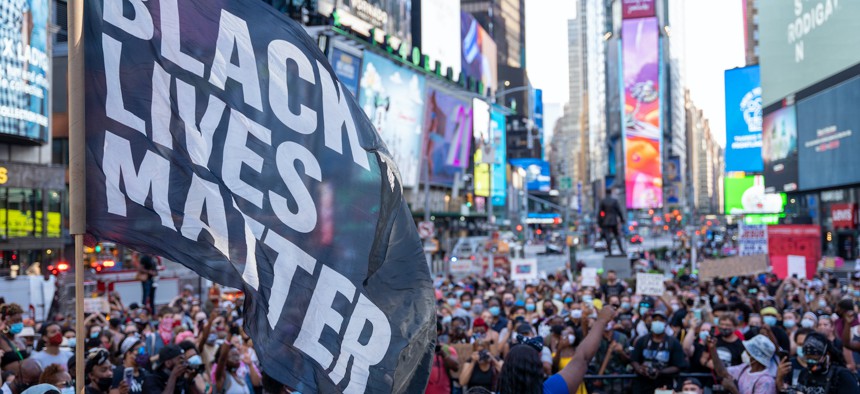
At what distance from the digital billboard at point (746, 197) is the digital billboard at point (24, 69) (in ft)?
174

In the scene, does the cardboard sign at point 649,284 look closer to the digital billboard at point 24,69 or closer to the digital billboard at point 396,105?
the digital billboard at point 24,69

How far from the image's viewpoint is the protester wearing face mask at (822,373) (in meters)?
6.92

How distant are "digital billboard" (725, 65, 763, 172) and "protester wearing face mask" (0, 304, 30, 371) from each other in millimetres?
63317

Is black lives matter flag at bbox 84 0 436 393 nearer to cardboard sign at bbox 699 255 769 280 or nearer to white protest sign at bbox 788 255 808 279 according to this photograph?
cardboard sign at bbox 699 255 769 280

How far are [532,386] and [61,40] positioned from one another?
53116 mm

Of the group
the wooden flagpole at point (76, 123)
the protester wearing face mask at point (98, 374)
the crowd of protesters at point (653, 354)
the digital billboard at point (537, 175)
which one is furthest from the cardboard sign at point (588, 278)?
the digital billboard at point (537, 175)

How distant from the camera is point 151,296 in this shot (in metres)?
22.1

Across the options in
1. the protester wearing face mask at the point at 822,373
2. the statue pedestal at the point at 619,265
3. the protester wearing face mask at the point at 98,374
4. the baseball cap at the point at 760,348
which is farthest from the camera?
the statue pedestal at the point at 619,265

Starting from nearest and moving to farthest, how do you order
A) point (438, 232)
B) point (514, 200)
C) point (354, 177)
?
point (354, 177)
point (438, 232)
point (514, 200)

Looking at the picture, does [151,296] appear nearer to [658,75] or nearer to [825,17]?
[825,17]

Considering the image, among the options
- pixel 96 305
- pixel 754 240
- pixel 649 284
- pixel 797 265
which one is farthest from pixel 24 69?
pixel 649 284

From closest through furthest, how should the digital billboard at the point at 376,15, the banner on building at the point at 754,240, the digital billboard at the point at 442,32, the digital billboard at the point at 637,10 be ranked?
the banner on building at the point at 754,240, the digital billboard at the point at 376,15, the digital billboard at the point at 442,32, the digital billboard at the point at 637,10

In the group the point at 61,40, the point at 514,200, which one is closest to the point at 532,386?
the point at 61,40

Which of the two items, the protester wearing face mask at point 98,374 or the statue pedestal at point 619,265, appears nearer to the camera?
the protester wearing face mask at point 98,374
